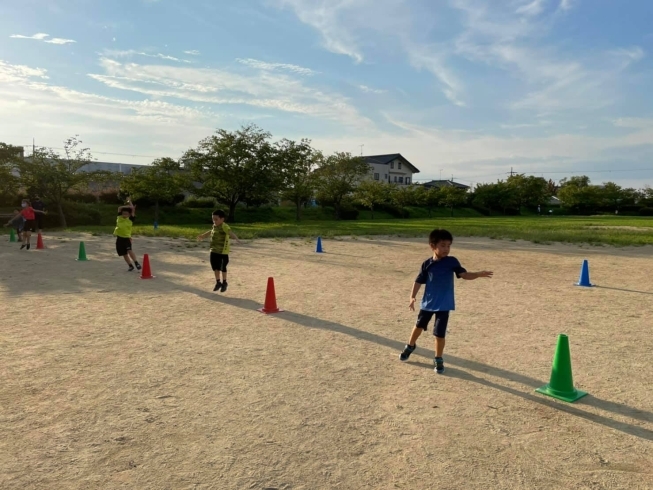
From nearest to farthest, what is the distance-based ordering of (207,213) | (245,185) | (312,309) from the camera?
(312,309) → (245,185) → (207,213)

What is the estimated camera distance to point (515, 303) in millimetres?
7352

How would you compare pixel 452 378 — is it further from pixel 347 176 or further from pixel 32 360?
pixel 347 176

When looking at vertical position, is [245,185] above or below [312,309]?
above

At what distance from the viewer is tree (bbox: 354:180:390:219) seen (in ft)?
147

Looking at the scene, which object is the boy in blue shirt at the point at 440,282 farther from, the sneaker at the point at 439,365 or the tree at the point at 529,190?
the tree at the point at 529,190

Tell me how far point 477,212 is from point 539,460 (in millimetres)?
60618

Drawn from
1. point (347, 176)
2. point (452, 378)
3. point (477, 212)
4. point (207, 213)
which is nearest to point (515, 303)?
point (452, 378)

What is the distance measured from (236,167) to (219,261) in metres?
22.9

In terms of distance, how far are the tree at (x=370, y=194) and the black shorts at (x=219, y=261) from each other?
36564 mm

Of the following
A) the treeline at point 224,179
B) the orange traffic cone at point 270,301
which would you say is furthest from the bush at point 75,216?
the orange traffic cone at point 270,301

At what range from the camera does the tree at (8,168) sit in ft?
80.6

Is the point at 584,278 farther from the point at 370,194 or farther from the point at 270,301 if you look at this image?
the point at 370,194

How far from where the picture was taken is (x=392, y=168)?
78.2 m

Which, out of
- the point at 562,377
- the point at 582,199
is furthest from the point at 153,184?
the point at 582,199
